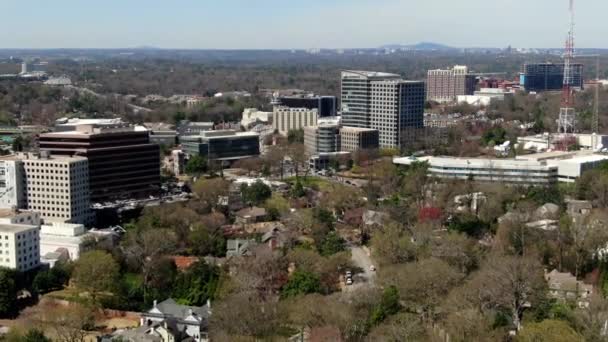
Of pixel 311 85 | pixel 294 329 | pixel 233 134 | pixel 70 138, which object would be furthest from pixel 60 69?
pixel 294 329

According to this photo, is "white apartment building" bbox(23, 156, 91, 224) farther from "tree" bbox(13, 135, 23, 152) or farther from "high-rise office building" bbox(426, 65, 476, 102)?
"high-rise office building" bbox(426, 65, 476, 102)

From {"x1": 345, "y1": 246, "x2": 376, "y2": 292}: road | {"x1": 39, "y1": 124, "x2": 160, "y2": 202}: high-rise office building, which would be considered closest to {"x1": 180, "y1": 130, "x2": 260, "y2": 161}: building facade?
{"x1": 39, "y1": 124, "x2": 160, "y2": 202}: high-rise office building

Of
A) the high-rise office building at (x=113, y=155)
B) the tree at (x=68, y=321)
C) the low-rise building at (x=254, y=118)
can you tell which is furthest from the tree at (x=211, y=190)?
the low-rise building at (x=254, y=118)

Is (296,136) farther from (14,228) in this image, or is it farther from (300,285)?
(300,285)

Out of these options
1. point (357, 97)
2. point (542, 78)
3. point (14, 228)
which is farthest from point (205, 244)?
point (542, 78)

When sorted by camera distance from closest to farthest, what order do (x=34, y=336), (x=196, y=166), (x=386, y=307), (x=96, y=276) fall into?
(x=34, y=336), (x=386, y=307), (x=96, y=276), (x=196, y=166)

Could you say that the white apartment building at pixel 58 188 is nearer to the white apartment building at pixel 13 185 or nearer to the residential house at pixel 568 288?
the white apartment building at pixel 13 185
